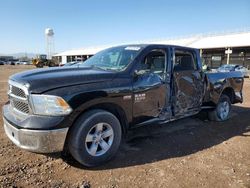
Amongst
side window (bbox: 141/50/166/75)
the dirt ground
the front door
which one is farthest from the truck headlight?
side window (bbox: 141/50/166/75)

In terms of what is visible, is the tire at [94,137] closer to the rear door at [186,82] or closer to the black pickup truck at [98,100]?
the black pickup truck at [98,100]

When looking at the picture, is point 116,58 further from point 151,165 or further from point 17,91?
point 151,165

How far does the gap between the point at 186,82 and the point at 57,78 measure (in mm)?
2914

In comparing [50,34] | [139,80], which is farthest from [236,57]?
[50,34]

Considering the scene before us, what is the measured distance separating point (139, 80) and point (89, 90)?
105cm

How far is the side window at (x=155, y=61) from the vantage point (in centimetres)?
486

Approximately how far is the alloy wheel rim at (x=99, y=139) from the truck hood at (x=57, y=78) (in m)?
0.71

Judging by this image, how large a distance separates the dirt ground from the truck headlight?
93 cm

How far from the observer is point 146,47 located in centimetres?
492

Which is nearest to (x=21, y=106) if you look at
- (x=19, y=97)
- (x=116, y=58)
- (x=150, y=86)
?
(x=19, y=97)

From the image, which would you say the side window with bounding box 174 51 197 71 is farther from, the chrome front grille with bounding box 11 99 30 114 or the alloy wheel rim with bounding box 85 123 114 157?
the chrome front grille with bounding box 11 99 30 114

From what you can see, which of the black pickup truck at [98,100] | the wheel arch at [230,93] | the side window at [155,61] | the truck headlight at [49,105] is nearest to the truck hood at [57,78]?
the black pickup truck at [98,100]

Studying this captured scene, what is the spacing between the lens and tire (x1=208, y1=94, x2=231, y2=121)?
686 centimetres

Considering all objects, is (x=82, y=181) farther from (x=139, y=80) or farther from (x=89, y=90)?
(x=139, y=80)
